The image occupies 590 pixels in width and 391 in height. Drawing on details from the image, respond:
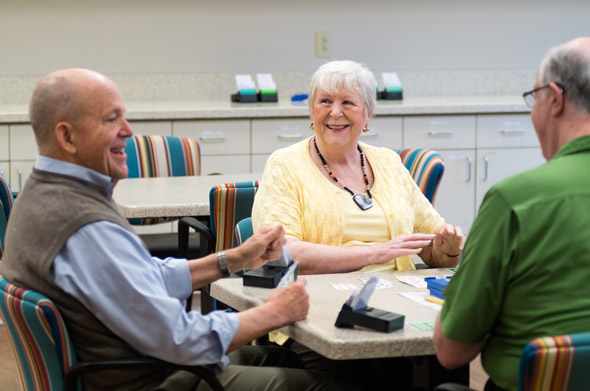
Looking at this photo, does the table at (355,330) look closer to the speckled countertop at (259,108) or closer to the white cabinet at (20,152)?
the speckled countertop at (259,108)

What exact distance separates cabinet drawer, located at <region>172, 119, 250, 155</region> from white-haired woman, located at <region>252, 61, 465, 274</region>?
2228 mm

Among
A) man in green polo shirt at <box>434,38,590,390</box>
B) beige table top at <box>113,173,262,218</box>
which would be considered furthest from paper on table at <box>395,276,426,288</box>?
beige table top at <box>113,173,262,218</box>

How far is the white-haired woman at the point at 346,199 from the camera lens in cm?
235

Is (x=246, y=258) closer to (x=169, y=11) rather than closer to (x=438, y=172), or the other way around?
(x=438, y=172)

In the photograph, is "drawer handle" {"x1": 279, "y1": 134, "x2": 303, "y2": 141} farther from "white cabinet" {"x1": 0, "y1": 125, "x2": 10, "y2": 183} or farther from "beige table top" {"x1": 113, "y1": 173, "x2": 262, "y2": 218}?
"white cabinet" {"x1": 0, "y1": 125, "x2": 10, "y2": 183}

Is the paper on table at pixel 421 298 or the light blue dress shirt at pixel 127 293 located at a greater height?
the light blue dress shirt at pixel 127 293

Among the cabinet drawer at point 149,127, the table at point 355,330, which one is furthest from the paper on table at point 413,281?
the cabinet drawer at point 149,127

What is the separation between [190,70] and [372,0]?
1.38 metres

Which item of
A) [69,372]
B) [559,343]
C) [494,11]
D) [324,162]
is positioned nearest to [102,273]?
[69,372]

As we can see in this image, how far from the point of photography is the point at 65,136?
166cm

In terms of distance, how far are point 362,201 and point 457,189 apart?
9.17 ft

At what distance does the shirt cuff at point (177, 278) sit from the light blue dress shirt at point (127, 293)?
280 millimetres

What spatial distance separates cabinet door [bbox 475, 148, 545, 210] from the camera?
5199mm

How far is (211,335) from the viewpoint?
5.53 feet
